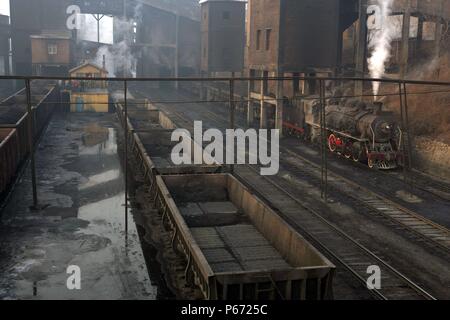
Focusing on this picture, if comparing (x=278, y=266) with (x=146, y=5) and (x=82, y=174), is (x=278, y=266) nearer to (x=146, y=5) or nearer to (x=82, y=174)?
(x=82, y=174)

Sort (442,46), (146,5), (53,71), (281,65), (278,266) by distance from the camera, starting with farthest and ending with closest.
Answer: (146,5)
(53,71)
(442,46)
(281,65)
(278,266)

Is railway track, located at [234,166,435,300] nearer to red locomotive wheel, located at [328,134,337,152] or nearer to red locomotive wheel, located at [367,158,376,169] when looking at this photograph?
red locomotive wheel, located at [367,158,376,169]

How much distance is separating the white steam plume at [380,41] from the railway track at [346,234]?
1101 centimetres

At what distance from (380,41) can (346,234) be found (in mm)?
25475

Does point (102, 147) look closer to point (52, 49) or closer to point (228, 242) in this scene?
point (228, 242)

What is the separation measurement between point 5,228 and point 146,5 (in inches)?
2115

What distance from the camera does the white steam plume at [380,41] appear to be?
28.9 meters

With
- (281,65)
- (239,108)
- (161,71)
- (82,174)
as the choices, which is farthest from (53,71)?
(82,174)

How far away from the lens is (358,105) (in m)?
24.5

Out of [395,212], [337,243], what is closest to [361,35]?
[395,212]

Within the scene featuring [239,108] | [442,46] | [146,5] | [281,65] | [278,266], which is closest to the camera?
[278,266]

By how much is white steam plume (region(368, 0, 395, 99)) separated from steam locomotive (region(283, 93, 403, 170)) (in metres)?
3.23

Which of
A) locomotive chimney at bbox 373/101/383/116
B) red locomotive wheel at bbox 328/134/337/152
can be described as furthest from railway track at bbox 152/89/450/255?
locomotive chimney at bbox 373/101/383/116

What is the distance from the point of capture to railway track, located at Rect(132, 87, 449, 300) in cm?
Result: 1145
